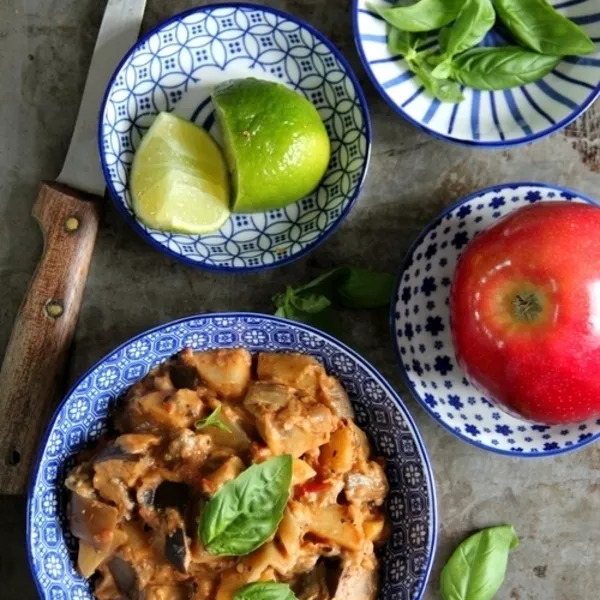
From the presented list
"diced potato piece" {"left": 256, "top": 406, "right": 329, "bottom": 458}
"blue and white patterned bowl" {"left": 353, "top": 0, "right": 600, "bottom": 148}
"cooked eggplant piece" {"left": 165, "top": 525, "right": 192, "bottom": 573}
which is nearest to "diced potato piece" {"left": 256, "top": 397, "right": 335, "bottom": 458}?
"diced potato piece" {"left": 256, "top": 406, "right": 329, "bottom": 458}

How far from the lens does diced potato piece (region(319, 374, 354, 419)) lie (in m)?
1.77

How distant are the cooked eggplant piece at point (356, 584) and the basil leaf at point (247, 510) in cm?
23

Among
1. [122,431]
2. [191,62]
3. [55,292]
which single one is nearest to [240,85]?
[191,62]

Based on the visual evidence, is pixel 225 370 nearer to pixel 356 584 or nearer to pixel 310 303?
pixel 310 303

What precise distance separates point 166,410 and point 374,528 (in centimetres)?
47

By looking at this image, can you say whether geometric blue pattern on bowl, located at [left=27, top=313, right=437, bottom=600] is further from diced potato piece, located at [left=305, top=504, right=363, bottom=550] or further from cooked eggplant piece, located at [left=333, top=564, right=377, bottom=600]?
diced potato piece, located at [left=305, top=504, right=363, bottom=550]

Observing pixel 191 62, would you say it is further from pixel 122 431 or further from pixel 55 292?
pixel 122 431

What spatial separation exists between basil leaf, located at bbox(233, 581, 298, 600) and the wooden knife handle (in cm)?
59

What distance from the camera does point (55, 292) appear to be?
6.32ft

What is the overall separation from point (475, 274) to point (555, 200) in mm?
325

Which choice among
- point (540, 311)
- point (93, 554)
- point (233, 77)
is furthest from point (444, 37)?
point (93, 554)

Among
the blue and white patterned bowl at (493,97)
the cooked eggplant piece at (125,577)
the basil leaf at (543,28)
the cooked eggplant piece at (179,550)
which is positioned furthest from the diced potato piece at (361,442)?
the basil leaf at (543,28)

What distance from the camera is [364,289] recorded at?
1965 mm

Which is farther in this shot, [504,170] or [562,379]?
[504,170]
